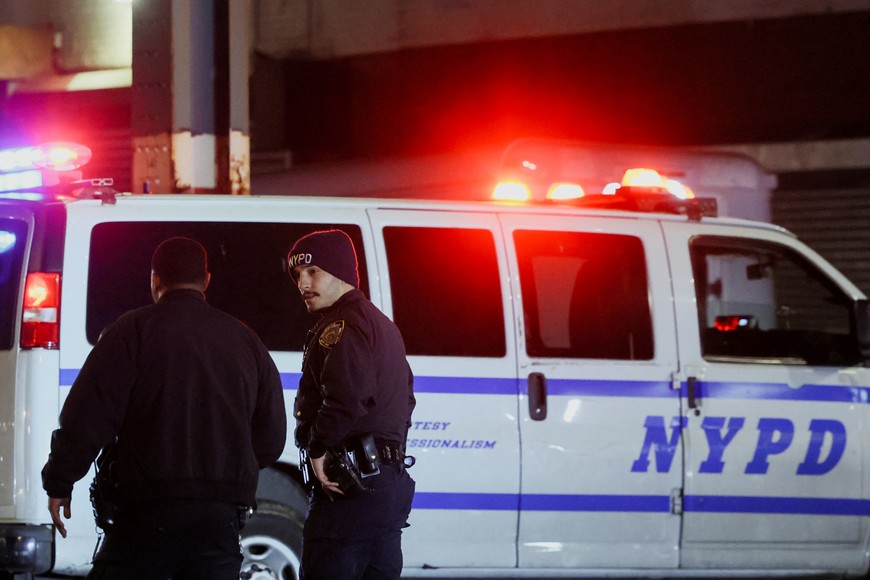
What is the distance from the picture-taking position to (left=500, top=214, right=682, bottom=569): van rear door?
5.38 meters

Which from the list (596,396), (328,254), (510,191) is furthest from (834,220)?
(328,254)

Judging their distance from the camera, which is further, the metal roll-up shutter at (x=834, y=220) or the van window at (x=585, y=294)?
the metal roll-up shutter at (x=834, y=220)

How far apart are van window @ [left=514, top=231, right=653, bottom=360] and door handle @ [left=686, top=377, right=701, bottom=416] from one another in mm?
216

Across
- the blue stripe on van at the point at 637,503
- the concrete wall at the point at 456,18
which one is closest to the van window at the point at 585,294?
the blue stripe on van at the point at 637,503

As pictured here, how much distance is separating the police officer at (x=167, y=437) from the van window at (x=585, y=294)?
2023 mm

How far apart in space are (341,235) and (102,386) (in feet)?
3.28

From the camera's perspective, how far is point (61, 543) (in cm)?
488

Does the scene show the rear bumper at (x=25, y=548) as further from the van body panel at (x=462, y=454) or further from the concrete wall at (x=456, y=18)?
the concrete wall at (x=456, y=18)

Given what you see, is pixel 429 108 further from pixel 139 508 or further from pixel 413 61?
pixel 139 508

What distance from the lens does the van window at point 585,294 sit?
5539 millimetres

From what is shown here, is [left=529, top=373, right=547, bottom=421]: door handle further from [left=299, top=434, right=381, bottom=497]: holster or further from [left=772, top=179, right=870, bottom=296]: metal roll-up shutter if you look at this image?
[left=772, top=179, right=870, bottom=296]: metal roll-up shutter

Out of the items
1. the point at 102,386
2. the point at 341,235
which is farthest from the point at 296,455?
the point at 102,386

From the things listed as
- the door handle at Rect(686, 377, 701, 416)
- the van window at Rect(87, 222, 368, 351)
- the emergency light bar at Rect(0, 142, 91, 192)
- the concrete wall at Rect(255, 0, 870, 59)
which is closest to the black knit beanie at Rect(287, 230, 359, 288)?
the van window at Rect(87, 222, 368, 351)

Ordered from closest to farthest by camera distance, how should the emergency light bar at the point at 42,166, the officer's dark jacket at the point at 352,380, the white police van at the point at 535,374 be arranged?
the officer's dark jacket at the point at 352,380 → the white police van at the point at 535,374 → the emergency light bar at the point at 42,166
